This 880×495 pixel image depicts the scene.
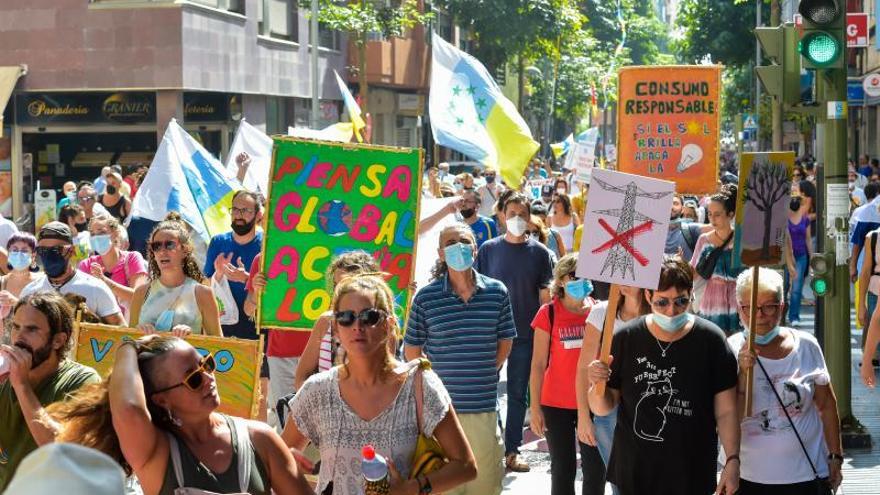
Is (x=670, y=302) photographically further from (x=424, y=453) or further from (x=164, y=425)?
(x=164, y=425)

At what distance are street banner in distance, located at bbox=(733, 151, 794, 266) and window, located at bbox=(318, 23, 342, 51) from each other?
3513cm

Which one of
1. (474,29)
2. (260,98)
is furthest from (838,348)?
(474,29)

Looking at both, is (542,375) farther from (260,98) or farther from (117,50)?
(260,98)

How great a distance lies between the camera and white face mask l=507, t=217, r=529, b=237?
34.9 ft

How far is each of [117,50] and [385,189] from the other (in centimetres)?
2256

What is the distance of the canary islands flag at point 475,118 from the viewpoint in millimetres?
16812

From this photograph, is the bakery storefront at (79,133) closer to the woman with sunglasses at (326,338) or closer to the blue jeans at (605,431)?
the woman with sunglasses at (326,338)

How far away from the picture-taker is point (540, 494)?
31.4 ft

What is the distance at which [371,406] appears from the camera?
4930 mm

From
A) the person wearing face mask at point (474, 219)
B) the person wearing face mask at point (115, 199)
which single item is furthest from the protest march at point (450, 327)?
the person wearing face mask at point (474, 219)

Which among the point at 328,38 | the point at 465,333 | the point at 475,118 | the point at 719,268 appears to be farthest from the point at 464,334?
the point at 328,38

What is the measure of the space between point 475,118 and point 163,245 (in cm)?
908

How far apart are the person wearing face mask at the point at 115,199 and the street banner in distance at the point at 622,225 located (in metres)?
11.8

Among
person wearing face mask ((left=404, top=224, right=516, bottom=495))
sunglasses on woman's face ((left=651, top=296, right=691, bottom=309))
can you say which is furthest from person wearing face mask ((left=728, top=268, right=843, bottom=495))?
person wearing face mask ((left=404, top=224, right=516, bottom=495))
